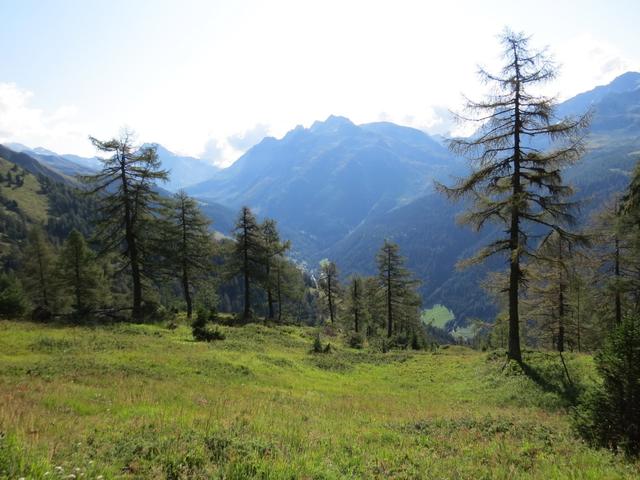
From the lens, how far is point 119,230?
96.3ft

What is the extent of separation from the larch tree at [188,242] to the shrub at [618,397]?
33.3 metres

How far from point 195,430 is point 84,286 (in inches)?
1900

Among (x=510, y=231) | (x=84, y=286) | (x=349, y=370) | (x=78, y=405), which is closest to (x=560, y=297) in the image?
(x=510, y=231)

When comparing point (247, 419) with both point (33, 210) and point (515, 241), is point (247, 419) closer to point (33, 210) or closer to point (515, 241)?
point (515, 241)

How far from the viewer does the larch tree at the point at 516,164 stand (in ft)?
59.3

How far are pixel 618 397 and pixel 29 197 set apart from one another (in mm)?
223653

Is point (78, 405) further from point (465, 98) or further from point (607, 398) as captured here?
point (465, 98)

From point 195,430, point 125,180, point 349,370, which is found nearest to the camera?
point 195,430

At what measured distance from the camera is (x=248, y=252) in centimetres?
4266

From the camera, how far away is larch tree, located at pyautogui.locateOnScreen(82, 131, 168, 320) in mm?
27484

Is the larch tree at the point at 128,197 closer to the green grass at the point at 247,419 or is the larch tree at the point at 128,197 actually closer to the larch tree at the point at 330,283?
the green grass at the point at 247,419

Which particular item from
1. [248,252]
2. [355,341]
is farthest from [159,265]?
[355,341]

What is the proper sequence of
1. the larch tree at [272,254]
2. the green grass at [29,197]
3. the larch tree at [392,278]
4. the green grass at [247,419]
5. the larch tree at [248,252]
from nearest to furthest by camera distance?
the green grass at [247,419] < the larch tree at [248,252] < the larch tree at [272,254] < the larch tree at [392,278] < the green grass at [29,197]

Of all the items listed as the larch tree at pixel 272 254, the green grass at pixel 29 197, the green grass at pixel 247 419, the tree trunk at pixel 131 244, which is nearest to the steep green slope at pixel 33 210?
the green grass at pixel 29 197
